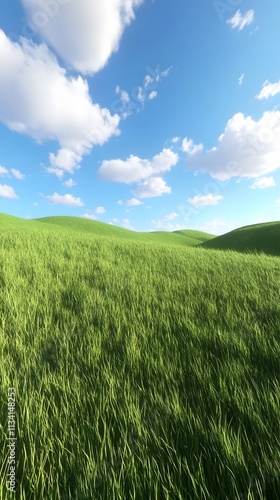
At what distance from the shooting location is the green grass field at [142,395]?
1.04m

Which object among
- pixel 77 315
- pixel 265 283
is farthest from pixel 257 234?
pixel 77 315

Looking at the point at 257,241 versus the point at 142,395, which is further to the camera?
Answer: the point at 257,241

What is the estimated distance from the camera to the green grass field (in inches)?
41.1

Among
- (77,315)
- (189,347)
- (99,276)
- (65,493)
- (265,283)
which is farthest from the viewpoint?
(99,276)

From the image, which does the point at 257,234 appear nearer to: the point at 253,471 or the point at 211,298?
the point at 211,298

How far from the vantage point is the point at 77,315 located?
2787mm

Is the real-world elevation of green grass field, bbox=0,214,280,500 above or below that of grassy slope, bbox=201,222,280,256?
below

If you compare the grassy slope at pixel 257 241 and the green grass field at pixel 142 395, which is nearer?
the green grass field at pixel 142 395

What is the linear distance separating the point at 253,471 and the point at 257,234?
34334 millimetres

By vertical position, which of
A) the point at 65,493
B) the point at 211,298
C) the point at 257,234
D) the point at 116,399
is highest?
the point at 257,234

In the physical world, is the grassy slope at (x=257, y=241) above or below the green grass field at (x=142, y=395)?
above

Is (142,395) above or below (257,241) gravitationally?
below

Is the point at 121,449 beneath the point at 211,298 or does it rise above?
beneath

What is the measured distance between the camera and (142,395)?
1520mm
